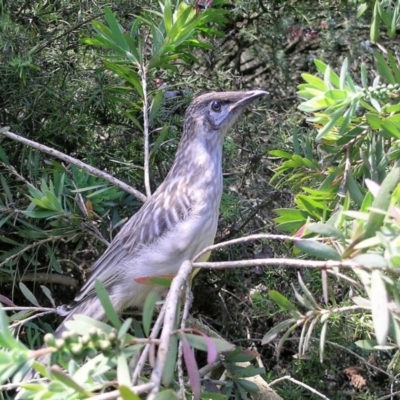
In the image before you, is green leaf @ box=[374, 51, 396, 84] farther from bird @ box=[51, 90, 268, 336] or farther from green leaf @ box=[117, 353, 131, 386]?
green leaf @ box=[117, 353, 131, 386]

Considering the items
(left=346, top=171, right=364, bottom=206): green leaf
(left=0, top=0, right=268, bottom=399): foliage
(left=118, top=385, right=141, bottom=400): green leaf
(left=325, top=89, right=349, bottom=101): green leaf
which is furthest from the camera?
(left=0, top=0, right=268, bottom=399): foliage

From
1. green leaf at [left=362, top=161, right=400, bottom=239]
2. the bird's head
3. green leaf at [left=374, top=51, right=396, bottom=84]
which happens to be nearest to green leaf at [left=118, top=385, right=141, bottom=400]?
green leaf at [left=362, top=161, right=400, bottom=239]

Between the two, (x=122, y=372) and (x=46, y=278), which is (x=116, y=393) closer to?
(x=122, y=372)

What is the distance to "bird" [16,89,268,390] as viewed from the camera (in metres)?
2.45

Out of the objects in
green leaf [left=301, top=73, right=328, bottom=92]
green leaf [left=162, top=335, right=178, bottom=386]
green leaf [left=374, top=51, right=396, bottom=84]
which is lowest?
green leaf [left=162, top=335, right=178, bottom=386]

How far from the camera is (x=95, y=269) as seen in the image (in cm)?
255

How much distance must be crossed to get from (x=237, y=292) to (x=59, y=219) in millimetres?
922

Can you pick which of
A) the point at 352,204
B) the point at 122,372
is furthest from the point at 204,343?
the point at 352,204

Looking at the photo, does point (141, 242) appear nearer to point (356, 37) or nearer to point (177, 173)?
point (177, 173)

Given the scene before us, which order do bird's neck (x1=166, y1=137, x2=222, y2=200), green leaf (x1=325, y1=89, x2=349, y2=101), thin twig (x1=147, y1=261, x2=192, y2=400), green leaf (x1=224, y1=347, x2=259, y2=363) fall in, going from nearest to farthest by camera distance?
1. thin twig (x1=147, y1=261, x2=192, y2=400)
2. green leaf (x1=325, y1=89, x2=349, y2=101)
3. green leaf (x1=224, y1=347, x2=259, y2=363)
4. bird's neck (x1=166, y1=137, x2=222, y2=200)

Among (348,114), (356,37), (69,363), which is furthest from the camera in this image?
(356,37)

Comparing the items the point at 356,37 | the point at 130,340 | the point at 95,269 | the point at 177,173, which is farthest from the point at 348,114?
the point at 356,37

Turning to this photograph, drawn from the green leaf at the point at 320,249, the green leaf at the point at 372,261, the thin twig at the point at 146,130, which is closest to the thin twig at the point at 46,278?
the thin twig at the point at 146,130

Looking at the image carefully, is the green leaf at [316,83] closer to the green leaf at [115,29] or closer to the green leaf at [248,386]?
the green leaf at [115,29]
